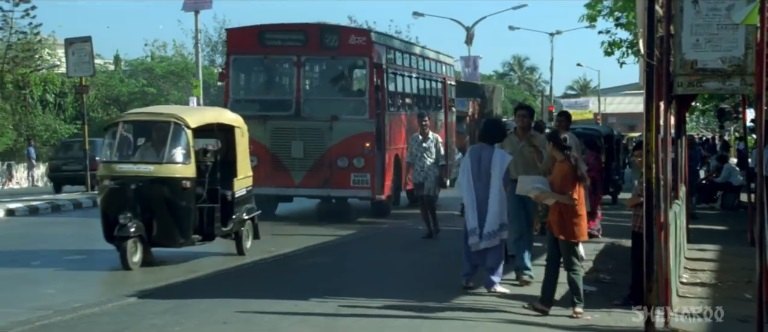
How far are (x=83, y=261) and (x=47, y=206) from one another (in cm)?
1124

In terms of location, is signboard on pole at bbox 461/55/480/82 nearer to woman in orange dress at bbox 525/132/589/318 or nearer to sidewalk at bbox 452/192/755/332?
sidewalk at bbox 452/192/755/332

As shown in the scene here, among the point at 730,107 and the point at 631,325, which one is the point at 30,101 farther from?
the point at 631,325

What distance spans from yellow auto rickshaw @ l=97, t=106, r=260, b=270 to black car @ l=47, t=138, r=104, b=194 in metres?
19.2

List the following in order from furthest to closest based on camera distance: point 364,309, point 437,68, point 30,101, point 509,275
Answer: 1. point 30,101
2. point 437,68
3. point 509,275
4. point 364,309

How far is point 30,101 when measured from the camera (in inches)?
1994

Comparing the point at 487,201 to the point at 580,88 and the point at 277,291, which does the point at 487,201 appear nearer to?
the point at 277,291

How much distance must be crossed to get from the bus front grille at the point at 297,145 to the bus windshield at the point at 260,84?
410mm

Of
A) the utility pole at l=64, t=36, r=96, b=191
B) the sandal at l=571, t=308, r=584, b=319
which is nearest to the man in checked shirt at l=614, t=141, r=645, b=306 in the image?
the sandal at l=571, t=308, r=584, b=319

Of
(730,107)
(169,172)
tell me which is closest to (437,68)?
(730,107)

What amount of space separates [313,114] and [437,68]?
776cm

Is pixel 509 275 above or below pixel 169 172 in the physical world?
below

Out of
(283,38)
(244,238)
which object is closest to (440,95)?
(283,38)

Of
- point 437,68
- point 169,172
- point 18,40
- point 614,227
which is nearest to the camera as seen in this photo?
point 169,172

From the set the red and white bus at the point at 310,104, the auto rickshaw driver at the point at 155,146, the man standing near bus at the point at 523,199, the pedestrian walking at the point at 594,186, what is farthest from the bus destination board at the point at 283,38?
the man standing near bus at the point at 523,199
